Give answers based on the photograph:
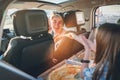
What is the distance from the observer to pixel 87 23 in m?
6.02

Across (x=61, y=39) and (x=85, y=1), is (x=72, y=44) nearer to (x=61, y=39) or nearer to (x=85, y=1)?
(x=61, y=39)

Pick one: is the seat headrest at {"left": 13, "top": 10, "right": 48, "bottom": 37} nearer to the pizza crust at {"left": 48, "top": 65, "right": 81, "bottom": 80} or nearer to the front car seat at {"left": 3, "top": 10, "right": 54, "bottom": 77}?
the front car seat at {"left": 3, "top": 10, "right": 54, "bottom": 77}

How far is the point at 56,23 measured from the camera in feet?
14.3

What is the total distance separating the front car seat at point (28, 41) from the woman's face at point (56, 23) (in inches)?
38.9

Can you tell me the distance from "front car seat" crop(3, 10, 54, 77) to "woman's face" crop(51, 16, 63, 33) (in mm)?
987

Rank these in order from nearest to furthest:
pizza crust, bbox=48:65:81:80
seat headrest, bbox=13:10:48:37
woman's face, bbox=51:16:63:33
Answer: pizza crust, bbox=48:65:81:80 < seat headrest, bbox=13:10:48:37 < woman's face, bbox=51:16:63:33

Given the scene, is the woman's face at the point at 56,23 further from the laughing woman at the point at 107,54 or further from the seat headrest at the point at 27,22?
the laughing woman at the point at 107,54

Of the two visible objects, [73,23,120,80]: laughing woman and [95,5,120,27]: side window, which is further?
[95,5,120,27]: side window

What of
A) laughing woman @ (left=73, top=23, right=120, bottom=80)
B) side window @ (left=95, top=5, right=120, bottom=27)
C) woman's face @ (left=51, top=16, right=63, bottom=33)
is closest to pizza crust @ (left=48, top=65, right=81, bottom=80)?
laughing woman @ (left=73, top=23, right=120, bottom=80)

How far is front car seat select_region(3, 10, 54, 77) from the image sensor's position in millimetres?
3012

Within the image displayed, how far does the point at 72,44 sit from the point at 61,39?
0.25 meters

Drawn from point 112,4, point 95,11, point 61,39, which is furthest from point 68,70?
point 95,11

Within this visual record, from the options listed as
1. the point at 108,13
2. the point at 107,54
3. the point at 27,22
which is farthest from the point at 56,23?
the point at 107,54

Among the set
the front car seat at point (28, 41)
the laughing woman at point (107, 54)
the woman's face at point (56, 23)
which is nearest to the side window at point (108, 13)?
the woman's face at point (56, 23)
